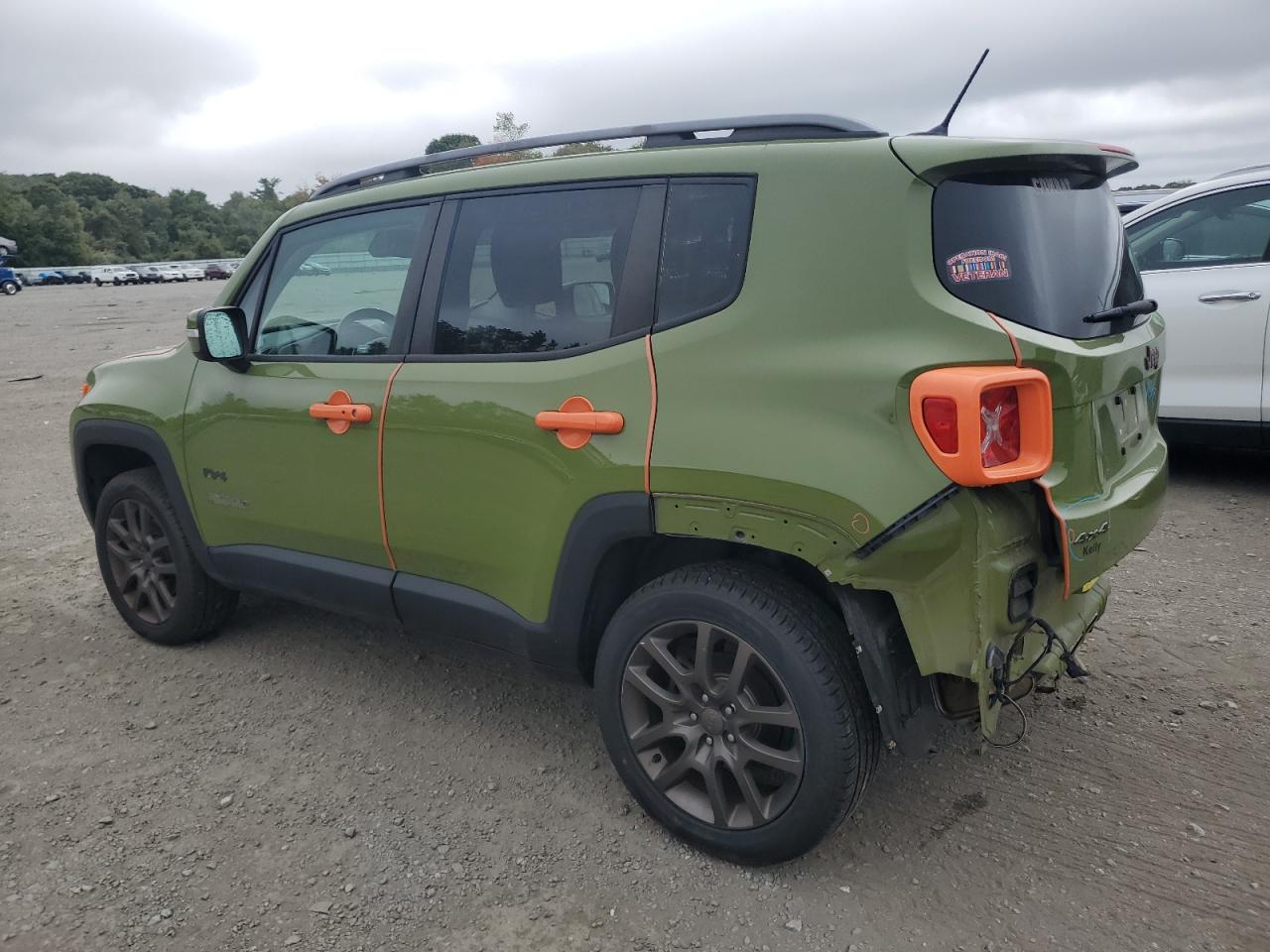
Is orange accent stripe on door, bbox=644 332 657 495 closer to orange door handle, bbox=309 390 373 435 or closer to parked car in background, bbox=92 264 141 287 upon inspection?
orange door handle, bbox=309 390 373 435

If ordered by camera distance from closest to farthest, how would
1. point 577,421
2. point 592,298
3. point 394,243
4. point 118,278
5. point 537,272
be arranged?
point 577,421 < point 592,298 < point 537,272 < point 394,243 < point 118,278

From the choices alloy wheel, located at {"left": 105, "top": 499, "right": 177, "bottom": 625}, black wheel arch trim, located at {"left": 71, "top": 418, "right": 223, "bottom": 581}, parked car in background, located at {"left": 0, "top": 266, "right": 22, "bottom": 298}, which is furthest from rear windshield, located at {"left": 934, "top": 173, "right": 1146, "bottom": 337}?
parked car in background, located at {"left": 0, "top": 266, "right": 22, "bottom": 298}

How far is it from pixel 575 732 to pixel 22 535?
14.0 feet

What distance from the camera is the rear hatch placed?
232 centimetres

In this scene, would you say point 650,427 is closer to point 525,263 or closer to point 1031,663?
point 525,263

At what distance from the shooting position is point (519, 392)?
2.84 m

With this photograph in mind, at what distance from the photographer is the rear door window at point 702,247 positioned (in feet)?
8.43

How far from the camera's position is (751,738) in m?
2.59

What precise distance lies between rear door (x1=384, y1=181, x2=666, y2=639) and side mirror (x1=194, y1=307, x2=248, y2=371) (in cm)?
88

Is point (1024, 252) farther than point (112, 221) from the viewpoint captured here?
No

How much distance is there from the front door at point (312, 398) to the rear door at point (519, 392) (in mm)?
134

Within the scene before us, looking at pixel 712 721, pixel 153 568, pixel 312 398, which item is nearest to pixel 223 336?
pixel 312 398

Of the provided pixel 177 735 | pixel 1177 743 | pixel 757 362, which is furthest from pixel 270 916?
pixel 1177 743

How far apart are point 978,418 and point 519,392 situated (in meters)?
1.29
